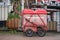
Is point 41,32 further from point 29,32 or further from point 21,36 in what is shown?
point 21,36

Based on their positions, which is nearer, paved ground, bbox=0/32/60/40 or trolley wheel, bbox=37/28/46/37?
paved ground, bbox=0/32/60/40

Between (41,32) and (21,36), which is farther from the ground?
(41,32)

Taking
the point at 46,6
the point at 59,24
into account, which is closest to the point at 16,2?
the point at 46,6

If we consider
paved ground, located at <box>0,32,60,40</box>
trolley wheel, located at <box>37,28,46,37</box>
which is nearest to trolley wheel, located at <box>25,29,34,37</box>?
paved ground, located at <box>0,32,60,40</box>

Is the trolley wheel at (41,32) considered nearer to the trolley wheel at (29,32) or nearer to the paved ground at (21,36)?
the paved ground at (21,36)

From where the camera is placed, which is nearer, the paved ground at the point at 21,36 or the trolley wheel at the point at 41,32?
the paved ground at the point at 21,36

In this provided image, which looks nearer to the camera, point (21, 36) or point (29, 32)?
point (29, 32)

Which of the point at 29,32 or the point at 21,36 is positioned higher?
the point at 29,32

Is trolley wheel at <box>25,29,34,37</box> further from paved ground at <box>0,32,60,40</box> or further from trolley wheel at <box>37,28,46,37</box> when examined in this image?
trolley wheel at <box>37,28,46,37</box>

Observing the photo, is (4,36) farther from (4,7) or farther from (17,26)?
(4,7)

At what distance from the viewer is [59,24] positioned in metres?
10.9

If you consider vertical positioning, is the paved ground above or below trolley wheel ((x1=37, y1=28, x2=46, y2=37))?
below

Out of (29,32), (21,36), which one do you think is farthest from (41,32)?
(21,36)

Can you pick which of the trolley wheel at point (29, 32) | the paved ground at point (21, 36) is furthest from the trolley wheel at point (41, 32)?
the trolley wheel at point (29, 32)
